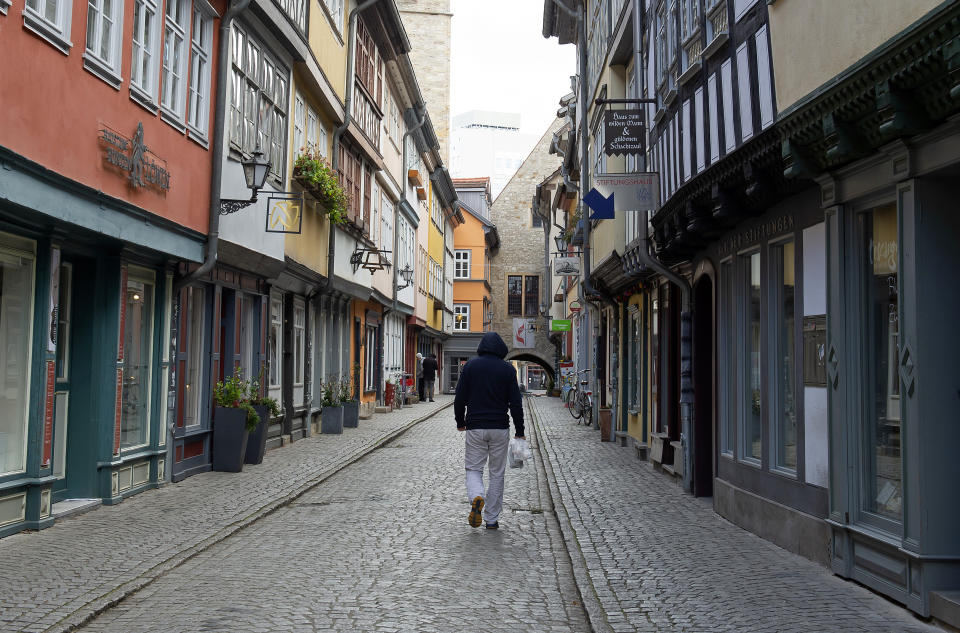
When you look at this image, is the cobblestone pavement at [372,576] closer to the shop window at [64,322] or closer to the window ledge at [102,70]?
the shop window at [64,322]

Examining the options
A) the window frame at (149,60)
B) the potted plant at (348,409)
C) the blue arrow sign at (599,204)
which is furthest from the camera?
the potted plant at (348,409)

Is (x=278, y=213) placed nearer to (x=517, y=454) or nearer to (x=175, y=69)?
(x=175, y=69)

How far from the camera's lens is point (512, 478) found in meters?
14.2

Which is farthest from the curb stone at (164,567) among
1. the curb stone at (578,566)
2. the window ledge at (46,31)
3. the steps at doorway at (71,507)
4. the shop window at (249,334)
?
the window ledge at (46,31)

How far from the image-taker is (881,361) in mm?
6727

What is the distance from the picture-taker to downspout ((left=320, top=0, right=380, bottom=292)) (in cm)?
2000

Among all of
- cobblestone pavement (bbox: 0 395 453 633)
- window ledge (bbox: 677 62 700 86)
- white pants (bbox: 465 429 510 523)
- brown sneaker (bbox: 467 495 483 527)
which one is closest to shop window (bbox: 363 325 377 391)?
cobblestone pavement (bbox: 0 395 453 633)

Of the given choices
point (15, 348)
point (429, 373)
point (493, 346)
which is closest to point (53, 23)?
point (15, 348)

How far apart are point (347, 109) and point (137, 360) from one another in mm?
10479

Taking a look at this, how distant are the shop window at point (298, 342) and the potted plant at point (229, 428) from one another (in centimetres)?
511

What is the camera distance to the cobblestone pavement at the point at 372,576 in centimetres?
587

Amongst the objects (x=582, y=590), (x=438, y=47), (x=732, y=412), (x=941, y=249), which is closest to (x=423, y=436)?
(x=732, y=412)

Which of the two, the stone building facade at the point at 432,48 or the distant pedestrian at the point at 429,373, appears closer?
the distant pedestrian at the point at 429,373

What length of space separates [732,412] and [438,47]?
132 ft
